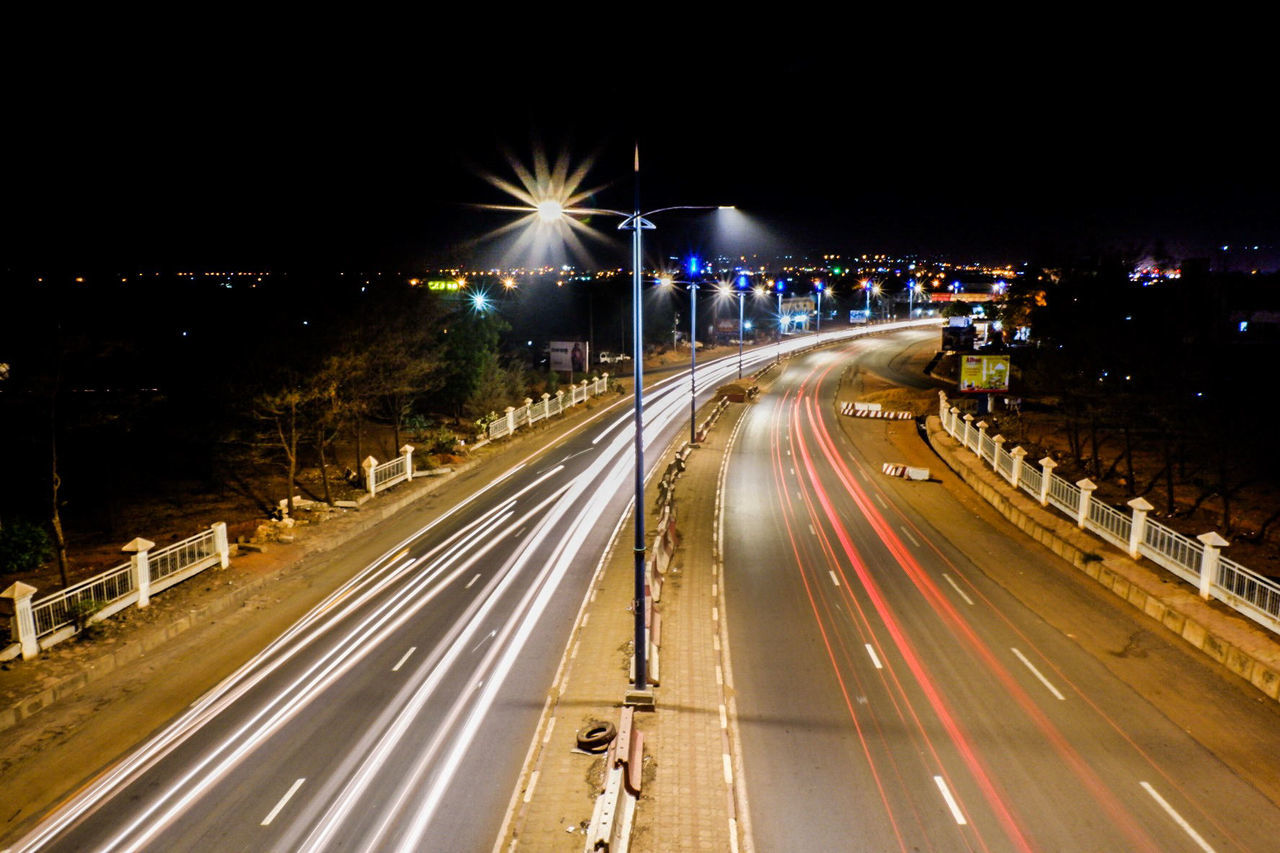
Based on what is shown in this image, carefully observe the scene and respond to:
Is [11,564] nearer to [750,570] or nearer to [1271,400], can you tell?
[750,570]

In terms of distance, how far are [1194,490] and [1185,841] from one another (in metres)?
19.9

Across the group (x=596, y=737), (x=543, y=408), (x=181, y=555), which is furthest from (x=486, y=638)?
(x=543, y=408)

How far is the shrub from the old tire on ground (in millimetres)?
17322

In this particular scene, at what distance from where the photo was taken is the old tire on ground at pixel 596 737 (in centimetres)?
970

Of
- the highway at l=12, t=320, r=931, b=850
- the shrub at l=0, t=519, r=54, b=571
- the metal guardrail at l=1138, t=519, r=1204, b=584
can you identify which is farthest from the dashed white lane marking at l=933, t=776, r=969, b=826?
the shrub at l=0, t=519, r=54, b=571

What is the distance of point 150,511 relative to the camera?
2391 cm

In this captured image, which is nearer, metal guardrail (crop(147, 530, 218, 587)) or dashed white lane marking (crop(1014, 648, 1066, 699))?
dashed white lane marking (crop(1014, 648, 1066, 699))

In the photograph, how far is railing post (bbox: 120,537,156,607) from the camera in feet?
46.7

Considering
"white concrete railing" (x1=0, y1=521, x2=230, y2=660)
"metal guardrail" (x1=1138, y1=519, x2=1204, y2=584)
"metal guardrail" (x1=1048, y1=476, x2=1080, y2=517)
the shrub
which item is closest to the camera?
"white concrete railing" (x1=0, y1=521, x2=230, y2=660)

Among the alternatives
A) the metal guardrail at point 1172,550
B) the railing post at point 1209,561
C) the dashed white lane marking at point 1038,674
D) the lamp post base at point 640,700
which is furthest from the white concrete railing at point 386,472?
the railing post at point 1209,561

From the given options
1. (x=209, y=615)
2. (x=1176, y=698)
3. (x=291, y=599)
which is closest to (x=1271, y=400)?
(x=1176, y=698)

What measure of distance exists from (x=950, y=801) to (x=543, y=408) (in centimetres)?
3092

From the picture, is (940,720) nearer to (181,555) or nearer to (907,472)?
(181,555)

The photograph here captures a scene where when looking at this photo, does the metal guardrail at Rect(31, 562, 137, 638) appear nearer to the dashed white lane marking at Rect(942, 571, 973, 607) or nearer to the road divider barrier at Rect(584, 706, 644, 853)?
the road divider barrier at Rect(584, 706, 644, 853)
